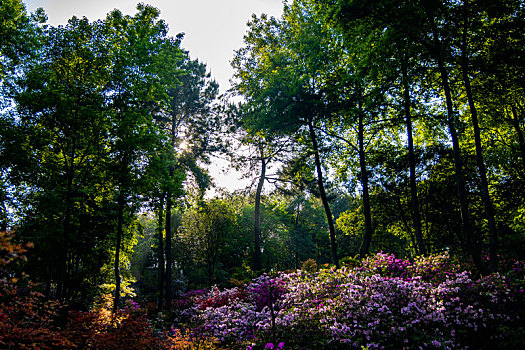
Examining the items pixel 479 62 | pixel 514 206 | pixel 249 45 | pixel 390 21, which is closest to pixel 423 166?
pixel 514 206

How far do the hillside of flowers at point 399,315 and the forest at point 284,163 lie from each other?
0.13 ft

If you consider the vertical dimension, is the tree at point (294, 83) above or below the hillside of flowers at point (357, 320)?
above

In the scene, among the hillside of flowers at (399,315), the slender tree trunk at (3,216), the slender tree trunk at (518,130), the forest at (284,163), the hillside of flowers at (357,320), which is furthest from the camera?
the slender tree trunk at (518,130)

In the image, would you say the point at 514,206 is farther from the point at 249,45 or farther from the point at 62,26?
the point at 62,26

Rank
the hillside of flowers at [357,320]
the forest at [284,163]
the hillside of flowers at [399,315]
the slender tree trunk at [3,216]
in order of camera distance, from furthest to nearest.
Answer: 1. the slender tree trunk at [3,216]
2. the forest at [284,163]
3. the hillside of flowers at [399,315]
4. the hillside of flowers at [357,320]

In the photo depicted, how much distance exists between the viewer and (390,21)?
7934 millimetres

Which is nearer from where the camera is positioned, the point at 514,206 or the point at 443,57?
the point at 443,57

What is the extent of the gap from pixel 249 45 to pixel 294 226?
20050 millimetres

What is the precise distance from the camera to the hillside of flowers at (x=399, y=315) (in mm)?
4824

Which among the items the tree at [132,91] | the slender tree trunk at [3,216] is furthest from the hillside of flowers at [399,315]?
the slender tree trunk at [3,216]

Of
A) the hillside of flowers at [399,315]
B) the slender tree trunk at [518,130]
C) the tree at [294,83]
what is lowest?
the hillside of flowers at [399,315]

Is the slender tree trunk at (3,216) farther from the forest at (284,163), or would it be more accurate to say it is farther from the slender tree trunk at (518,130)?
the slender tree trunk at (518,130)

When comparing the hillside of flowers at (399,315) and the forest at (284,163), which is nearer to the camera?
the hillside of flowers at (399,315)

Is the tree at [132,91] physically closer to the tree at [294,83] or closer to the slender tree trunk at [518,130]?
the tree at [294,83]
